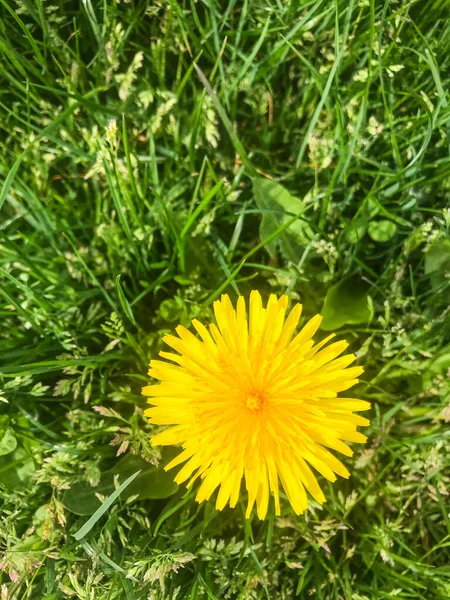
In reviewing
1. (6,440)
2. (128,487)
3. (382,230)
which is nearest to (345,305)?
(382,230)

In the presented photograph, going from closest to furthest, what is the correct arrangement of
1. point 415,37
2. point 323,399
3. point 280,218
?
1. point 323,399
2. point 415,37
3. point 280,218

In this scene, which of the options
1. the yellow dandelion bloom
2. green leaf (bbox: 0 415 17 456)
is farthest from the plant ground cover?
the yellow dandelion bloom

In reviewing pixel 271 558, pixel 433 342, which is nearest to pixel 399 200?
pixel 433 342

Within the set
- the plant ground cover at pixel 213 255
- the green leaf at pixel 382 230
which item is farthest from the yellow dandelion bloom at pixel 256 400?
the green leaf at pixel 382 230

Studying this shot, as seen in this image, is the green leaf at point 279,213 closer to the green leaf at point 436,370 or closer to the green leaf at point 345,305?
the green leaf at point 345,305

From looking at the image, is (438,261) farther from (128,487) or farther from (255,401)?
(128,487)

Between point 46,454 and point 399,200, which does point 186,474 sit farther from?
point 399,200

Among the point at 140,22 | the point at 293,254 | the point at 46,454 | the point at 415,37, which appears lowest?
the point at 46,454
